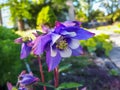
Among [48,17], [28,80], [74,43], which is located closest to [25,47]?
[28,80]

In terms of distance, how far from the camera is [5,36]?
166 inches

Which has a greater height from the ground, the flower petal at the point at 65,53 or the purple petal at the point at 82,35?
the purple petal at the point at 82,35

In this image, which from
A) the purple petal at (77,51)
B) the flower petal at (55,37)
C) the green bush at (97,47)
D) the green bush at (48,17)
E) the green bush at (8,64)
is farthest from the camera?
the green bush at (48,17)

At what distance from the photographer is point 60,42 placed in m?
1.33

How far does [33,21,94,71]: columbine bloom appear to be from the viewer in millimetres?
1306

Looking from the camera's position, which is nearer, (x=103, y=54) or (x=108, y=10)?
(x=103, y=54)

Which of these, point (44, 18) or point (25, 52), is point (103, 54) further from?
point (44, 18)

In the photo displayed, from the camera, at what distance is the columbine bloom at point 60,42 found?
1306 mm

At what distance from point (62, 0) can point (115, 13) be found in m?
7.23

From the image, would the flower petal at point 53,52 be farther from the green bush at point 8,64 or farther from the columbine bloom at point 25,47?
the green bush at point 8,64

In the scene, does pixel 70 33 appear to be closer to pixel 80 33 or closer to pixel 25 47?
pixel 80 33

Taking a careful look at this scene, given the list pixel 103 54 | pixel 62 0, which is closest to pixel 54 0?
pixel 62 0

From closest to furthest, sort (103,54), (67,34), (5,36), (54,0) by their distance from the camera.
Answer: (67,34) → (5,36) → (103,54) → (54,0)

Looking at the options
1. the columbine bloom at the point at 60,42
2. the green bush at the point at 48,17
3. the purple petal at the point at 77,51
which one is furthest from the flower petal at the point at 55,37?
the green bush at the point at 48,17
